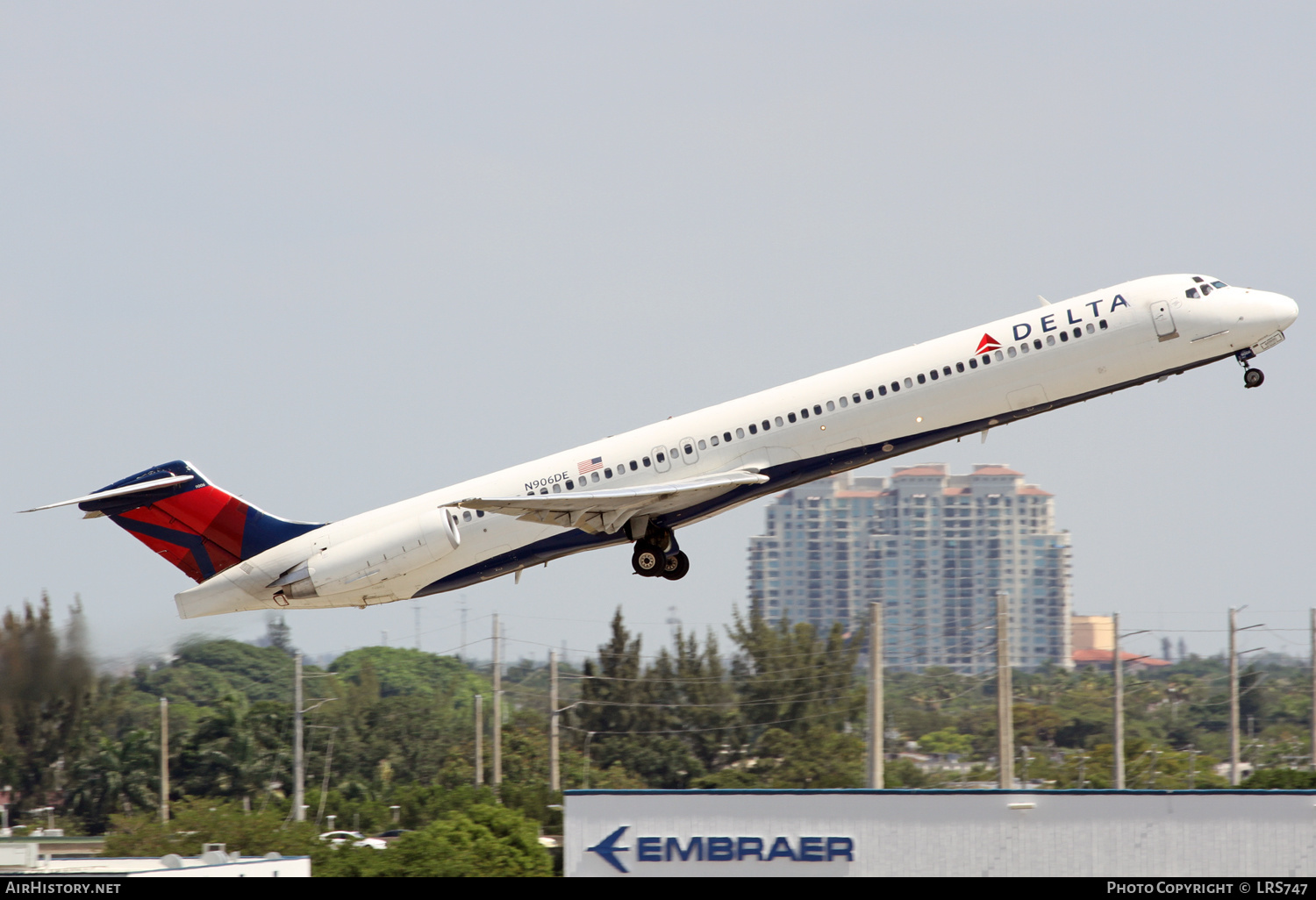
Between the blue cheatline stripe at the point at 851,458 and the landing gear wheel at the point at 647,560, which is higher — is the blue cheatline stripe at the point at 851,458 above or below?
above

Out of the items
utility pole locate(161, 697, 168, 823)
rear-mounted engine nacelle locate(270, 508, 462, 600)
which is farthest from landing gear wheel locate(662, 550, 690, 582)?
utility pole locate(161, 697, 168, 823)

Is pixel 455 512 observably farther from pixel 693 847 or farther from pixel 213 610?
pixel 693 847

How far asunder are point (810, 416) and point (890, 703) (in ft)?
237

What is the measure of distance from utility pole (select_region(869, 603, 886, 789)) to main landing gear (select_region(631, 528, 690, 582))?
895cm

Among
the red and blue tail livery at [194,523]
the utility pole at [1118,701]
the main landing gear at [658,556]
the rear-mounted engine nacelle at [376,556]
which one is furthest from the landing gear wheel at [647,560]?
the utility pole at [1118,701]

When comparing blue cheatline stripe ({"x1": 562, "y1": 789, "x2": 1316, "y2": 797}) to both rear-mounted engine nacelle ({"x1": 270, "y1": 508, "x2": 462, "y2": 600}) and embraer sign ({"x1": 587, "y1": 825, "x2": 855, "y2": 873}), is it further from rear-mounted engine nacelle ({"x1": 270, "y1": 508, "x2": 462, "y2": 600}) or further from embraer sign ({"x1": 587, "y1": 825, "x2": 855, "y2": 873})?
rear-mounted engine nacelle ({"x1": 270, "y1": 508, "x2": 462, "y2": 600})

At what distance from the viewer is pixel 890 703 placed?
97438 mm

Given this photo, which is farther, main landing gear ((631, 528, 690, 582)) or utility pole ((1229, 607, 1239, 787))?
utility pole ((1229, 607, 1239, 787))

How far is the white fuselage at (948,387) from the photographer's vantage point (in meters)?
28.0

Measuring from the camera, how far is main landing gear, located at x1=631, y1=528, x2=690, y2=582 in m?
30.4

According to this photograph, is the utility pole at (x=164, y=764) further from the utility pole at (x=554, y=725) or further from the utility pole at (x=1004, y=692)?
the utility pole at (x=1004, y=692)

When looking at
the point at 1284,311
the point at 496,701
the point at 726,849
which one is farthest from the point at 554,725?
the point at 1284,311

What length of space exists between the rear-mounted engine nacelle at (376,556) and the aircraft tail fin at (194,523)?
117 cm
